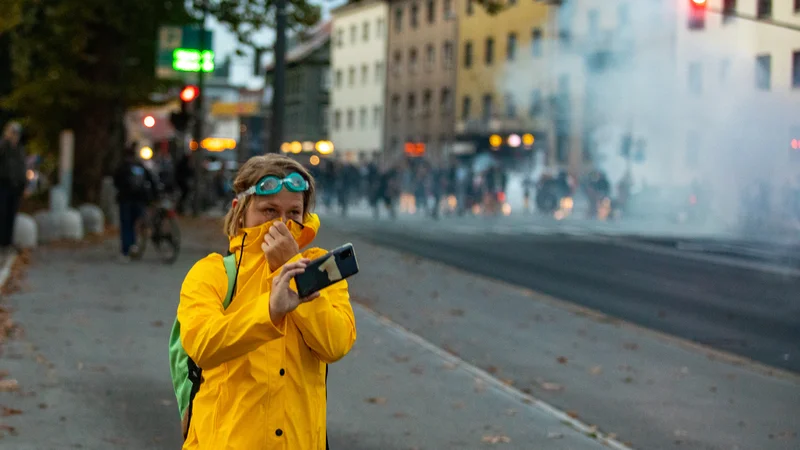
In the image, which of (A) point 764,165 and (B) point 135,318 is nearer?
(B) point 135,318

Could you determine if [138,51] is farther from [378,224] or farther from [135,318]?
[135,318]

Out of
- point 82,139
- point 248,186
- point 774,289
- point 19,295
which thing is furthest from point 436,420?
point 82,139

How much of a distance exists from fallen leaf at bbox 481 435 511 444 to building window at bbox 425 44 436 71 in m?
69.6

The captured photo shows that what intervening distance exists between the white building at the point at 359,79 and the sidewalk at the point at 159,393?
2898 inches

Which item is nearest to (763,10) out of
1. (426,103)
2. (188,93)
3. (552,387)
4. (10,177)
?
(188,93)

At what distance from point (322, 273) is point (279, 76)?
47.1 ft

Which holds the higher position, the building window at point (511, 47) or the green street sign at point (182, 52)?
the building window at point (511, 47)

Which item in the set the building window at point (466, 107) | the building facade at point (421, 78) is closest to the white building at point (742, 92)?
the building window at point (466, 107)

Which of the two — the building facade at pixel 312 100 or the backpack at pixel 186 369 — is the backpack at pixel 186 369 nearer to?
the backpack at pixel 186 369

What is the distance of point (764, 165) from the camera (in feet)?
96.4

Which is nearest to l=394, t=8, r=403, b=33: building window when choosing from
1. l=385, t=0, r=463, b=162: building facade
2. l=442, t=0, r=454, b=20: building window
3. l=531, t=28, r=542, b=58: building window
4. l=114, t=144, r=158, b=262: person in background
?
l=385, t=0, r=463, b=162: building facade

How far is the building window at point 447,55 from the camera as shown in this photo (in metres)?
71.9

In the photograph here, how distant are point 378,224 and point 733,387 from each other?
22.8 metres

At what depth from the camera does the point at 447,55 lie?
239ft
